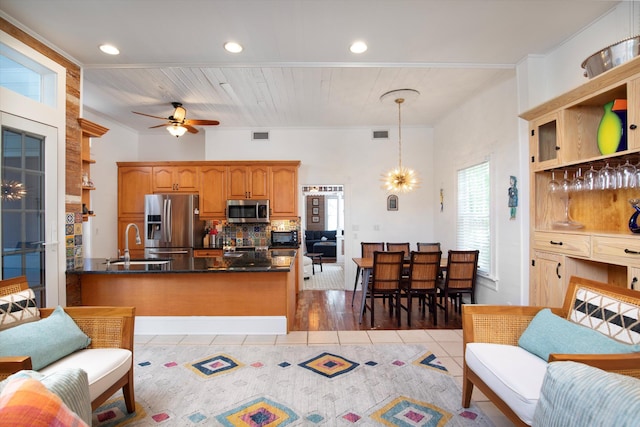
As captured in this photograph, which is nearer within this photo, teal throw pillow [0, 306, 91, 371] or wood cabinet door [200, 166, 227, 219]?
teal throw pillow [0, 306, 91, 371]

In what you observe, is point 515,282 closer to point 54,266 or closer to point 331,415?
point 331,415

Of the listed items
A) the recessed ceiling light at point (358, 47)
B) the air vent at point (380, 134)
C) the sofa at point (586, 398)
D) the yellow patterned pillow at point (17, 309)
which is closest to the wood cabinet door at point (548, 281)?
the sofa at point (586, 398)

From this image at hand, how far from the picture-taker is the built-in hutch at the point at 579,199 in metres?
2.06

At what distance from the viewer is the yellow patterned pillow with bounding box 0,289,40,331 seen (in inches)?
71.3

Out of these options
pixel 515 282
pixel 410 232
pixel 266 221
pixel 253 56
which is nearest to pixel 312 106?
pixel 253 56

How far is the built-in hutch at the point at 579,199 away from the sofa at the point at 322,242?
6928 mm

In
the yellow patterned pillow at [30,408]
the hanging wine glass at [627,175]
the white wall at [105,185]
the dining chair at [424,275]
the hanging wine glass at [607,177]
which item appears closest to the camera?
the yellow patterned pillow at [30,408]

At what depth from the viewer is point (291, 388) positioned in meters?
2.34

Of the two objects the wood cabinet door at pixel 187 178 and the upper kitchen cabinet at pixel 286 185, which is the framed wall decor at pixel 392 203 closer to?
the upper kitchen cabinet at pixel 286 185

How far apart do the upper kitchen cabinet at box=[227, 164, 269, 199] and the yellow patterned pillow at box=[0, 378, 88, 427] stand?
478 centimetres

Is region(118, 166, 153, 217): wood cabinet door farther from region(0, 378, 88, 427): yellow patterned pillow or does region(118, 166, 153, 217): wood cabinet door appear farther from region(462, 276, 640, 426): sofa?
region(462, 276, 640, 426): sofa

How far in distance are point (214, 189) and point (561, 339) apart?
5.26 meters

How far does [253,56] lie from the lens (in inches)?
127

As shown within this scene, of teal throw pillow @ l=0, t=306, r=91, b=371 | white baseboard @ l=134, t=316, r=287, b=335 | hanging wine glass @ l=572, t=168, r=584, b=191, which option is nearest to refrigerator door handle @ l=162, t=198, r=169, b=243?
white baseboard @ l=134, t=316, r=287, b=335
